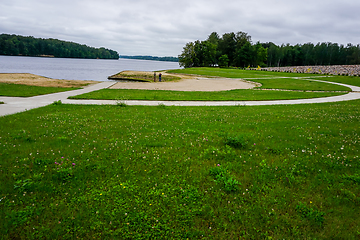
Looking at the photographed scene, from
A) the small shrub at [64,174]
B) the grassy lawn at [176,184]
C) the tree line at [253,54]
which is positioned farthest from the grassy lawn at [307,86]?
the tree line at [253,54]

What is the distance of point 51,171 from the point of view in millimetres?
5586

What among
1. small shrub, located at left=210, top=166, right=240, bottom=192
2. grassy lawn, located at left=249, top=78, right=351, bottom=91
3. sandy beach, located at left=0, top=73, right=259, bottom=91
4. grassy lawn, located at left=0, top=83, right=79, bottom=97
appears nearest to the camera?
small shrub, located at left=210, top=166, right=240, bottom=192

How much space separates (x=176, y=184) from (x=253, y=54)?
143848 millimetres

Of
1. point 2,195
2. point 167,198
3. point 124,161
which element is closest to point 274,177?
point 167,198

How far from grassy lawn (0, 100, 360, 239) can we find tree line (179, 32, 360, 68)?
12790cm

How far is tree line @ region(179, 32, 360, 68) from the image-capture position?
431 feet

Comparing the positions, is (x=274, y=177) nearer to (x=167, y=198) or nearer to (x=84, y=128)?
(x=167, y=198)

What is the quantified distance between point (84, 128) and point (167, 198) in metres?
6.54

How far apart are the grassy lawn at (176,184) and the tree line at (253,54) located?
12790 centimetres

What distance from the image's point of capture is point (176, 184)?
532 centimetres

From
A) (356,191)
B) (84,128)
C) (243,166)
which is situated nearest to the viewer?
(356,191)

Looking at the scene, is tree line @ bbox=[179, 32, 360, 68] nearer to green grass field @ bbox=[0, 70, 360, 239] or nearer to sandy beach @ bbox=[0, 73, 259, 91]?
sandy beach @ bbox=[0, 73, 259, 91]

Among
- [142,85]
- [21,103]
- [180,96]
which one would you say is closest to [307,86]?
[180,96]

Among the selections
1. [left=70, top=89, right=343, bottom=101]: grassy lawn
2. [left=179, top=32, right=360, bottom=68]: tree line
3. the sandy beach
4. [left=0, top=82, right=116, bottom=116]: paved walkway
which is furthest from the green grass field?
[left=179, top=32, right=360, bottom=68]: tree line
